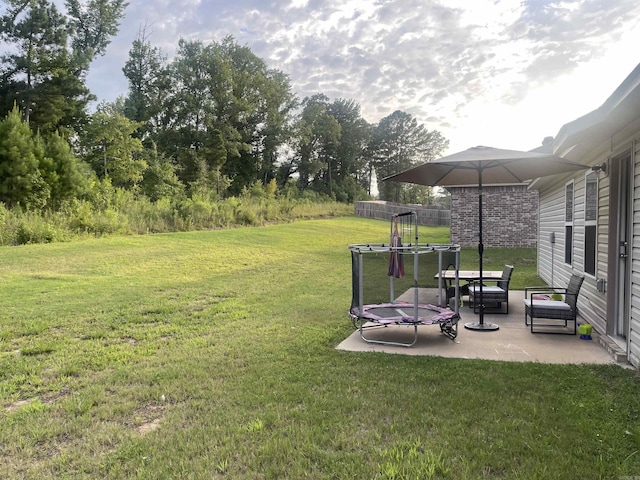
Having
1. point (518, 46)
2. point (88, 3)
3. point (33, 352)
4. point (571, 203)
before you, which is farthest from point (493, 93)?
point (88, 3)

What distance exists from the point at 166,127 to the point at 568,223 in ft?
110

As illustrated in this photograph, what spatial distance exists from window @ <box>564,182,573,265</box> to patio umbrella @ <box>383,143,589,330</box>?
4.80ft

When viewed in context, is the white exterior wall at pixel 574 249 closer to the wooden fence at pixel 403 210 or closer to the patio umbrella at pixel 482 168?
the patio umbrella at pixel 482 168

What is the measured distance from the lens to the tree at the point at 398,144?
55.7 meters

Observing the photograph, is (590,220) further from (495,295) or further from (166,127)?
(166,127)

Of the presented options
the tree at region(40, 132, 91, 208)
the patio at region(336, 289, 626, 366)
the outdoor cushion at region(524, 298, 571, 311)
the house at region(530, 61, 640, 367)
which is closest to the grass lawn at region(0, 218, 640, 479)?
the patio at region(336, 289, 626, 366)

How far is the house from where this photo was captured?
3688 mm

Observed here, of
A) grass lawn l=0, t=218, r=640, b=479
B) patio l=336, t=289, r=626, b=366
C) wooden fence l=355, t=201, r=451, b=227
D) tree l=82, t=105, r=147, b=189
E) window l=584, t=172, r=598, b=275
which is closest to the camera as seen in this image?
grass lawn l=0, t=218, r=640, b=479

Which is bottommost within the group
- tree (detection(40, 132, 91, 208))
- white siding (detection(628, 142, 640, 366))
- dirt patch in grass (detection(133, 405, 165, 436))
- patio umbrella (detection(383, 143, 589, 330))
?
dirt patch in grass (detection(133, 405, 165, 436))

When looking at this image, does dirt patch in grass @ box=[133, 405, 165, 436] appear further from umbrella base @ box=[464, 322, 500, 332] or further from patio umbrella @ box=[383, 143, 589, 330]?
umbrella base @ box=[464, 322, 500, 332]

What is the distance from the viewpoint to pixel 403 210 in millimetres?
33031

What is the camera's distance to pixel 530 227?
1717 centimetres

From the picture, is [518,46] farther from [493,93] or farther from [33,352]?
[33,352]

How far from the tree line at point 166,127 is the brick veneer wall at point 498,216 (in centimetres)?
1205
